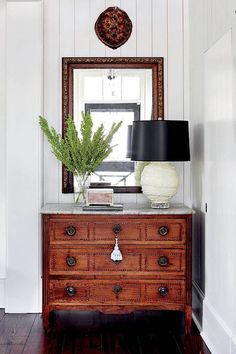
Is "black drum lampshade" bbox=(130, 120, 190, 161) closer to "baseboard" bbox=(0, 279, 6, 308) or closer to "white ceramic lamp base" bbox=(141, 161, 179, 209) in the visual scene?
"white ceramic lamp base" bbox=(141, 161, 179, 209)

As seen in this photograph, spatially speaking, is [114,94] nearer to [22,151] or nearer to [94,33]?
[94,33]

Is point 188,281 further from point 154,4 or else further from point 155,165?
point 154,4

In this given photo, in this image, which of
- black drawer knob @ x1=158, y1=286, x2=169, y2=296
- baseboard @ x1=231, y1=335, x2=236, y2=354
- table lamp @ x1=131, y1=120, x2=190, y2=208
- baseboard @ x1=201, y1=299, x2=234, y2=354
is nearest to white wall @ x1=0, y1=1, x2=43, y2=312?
table lamp @ x1=131, y1=120, x2=190, y2=208

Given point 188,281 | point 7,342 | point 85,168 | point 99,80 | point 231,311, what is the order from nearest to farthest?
point 231,311 → point 7,342 → point 188,281 → point 85,168 → point 99,80

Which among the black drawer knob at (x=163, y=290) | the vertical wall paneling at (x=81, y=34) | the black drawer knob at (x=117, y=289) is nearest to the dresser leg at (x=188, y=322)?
the black drawer knob at (x=163, y=290)

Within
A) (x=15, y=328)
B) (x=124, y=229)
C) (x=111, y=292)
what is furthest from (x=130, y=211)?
(x=15, y=328)

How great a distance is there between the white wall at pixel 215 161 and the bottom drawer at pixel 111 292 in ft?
1.12

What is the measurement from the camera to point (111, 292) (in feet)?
11.4

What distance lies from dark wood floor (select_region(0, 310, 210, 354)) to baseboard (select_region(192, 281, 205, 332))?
4.0 inches

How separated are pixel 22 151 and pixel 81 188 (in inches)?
21.7

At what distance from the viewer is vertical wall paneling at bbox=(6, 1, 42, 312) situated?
12.7 feet

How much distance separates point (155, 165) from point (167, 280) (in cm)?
83

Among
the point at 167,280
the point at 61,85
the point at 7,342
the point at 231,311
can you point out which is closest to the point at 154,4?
the point at 61,85

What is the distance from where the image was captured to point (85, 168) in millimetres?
3738
